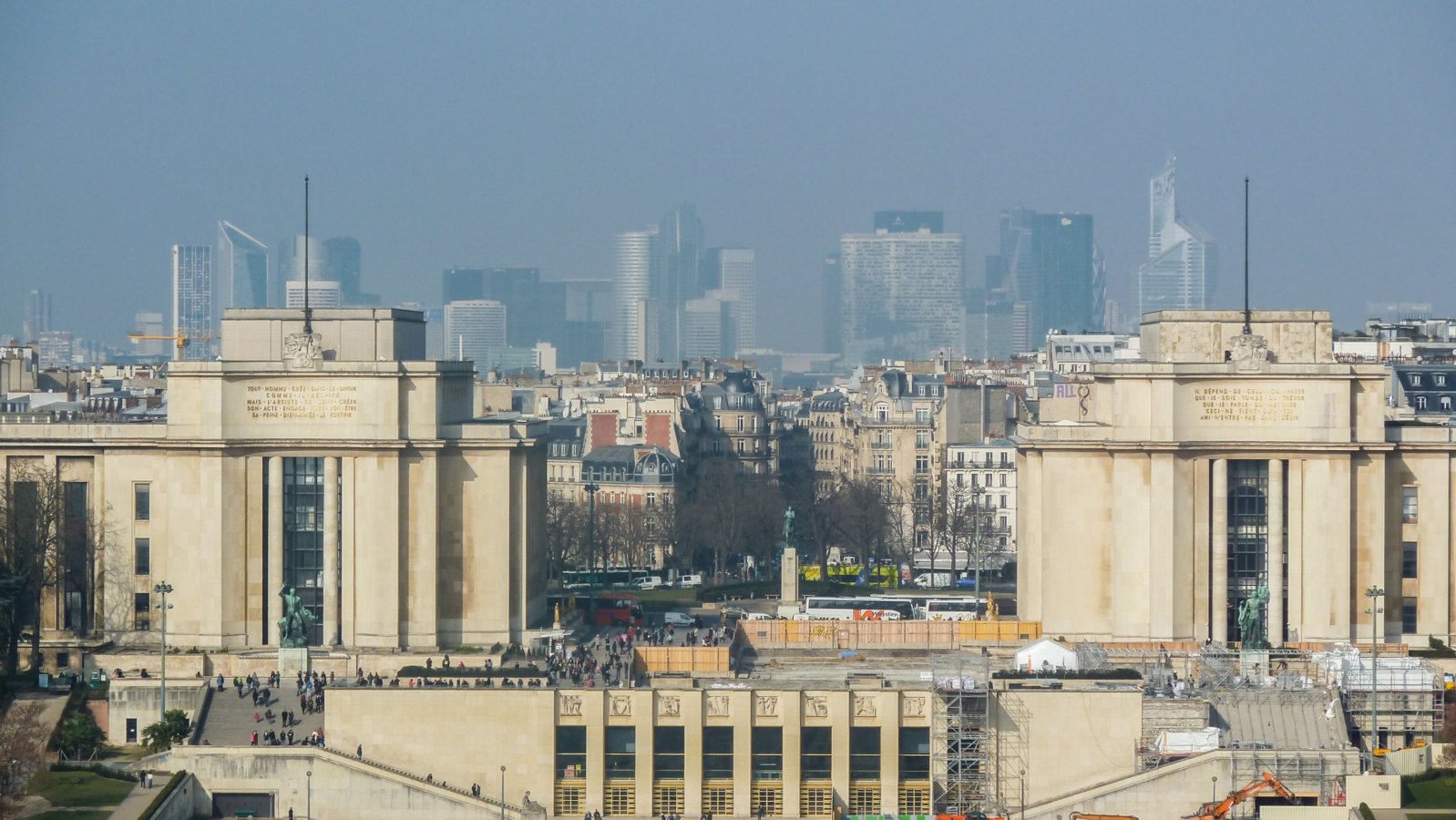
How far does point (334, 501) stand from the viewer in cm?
11206

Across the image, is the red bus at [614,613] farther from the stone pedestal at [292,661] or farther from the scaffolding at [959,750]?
the scaffolding at [959,750]

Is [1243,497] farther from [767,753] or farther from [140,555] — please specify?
[140,555]

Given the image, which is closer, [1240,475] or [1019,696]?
[1019,696]

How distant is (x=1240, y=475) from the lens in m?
113

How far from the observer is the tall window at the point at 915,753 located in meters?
97.5

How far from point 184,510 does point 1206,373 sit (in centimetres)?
4122

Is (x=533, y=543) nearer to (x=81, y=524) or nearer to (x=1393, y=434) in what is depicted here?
(x=81, y=524)

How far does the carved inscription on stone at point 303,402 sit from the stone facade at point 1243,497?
27.8 meters

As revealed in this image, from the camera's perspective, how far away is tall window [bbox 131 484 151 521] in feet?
377

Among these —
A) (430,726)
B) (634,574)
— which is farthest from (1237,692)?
(634,574)

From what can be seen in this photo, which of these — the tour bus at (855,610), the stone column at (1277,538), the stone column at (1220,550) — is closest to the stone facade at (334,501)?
the tour bus at (855,610)

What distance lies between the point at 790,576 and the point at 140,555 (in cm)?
2992

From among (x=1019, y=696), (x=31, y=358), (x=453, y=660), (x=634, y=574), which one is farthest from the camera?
(x=31, y=358)

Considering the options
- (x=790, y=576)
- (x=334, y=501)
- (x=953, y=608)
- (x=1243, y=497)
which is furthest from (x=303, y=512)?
(x=1243, y=497)
